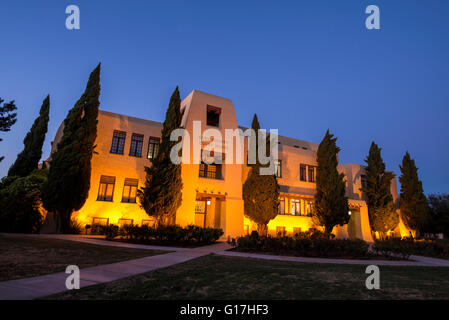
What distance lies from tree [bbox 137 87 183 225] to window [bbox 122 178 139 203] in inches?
105

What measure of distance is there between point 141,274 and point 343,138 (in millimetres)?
215400

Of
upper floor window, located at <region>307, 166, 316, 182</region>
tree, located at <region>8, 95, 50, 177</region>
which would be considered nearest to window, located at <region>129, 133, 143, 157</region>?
tree, located at <region>8, 95, 50, 177</region>

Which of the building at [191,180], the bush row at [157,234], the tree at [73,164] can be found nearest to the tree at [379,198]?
the building at [191,180]

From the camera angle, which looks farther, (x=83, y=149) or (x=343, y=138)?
(x=343, y=138)

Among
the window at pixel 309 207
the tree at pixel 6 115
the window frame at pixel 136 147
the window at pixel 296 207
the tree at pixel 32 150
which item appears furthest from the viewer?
the window at pixel 309 207

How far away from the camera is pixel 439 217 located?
31359 millimetres

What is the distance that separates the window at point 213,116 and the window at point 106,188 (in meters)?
9.36

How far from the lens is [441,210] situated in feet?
103

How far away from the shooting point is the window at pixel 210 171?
72.4 feet

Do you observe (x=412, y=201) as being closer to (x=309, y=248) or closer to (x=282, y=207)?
(x=282, y=207)

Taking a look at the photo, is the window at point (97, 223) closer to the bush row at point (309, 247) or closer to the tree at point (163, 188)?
the tree at point (163, 188)

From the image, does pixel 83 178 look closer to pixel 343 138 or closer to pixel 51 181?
pixel 51 181

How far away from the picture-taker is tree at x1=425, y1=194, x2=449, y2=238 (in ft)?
99.3
